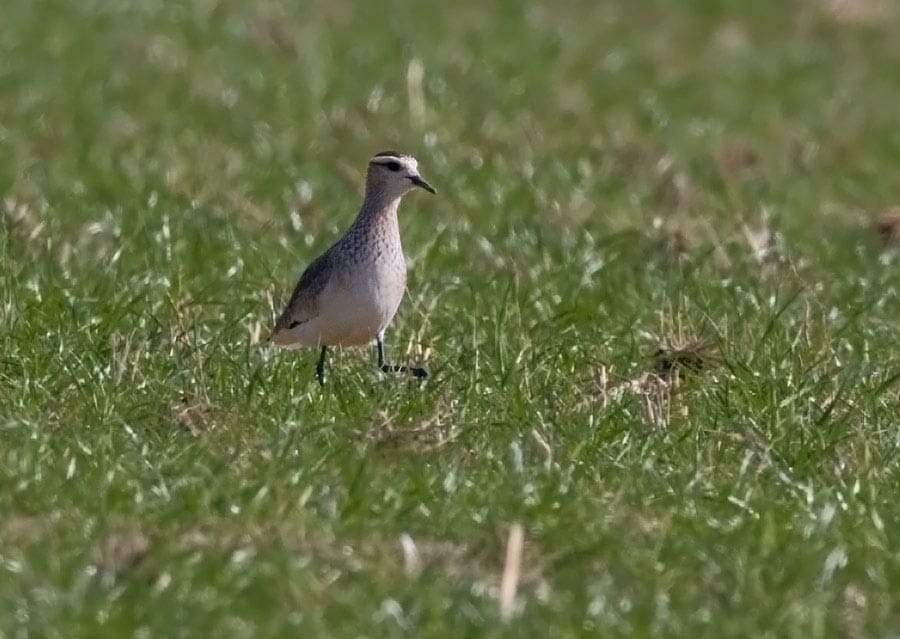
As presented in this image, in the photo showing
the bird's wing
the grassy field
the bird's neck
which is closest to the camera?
the grassy field

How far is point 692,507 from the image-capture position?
6586 millimetres

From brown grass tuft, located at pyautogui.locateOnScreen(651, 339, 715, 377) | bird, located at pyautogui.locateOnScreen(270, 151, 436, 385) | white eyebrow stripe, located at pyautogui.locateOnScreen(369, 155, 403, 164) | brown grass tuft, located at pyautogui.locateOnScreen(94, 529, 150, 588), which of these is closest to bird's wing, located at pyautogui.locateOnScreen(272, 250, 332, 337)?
bird, located at pyautogui.locateOnScreen(270, 151, 436, 385)

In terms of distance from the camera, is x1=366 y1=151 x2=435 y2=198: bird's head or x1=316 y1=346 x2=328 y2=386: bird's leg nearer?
x1=316 y1=346 x2=328 y2=386: bird's leg

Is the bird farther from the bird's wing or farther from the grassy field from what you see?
the grassy field

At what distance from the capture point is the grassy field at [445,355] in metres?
5.86

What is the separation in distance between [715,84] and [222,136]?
14.9 ft

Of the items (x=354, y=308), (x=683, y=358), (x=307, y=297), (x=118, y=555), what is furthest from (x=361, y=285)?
(x=118, y=555)

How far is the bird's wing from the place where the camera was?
26.6 ft

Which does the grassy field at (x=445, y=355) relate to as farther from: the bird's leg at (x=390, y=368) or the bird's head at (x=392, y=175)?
the bird's head at (x=392, y=175)

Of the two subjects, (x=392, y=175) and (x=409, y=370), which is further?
(x=392, y=175)

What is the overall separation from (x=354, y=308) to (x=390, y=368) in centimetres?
26

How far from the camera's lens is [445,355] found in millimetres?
8258

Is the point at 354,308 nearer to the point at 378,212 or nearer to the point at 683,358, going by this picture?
the point at 378,212

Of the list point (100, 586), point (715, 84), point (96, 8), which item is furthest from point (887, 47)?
point (100, 586)
